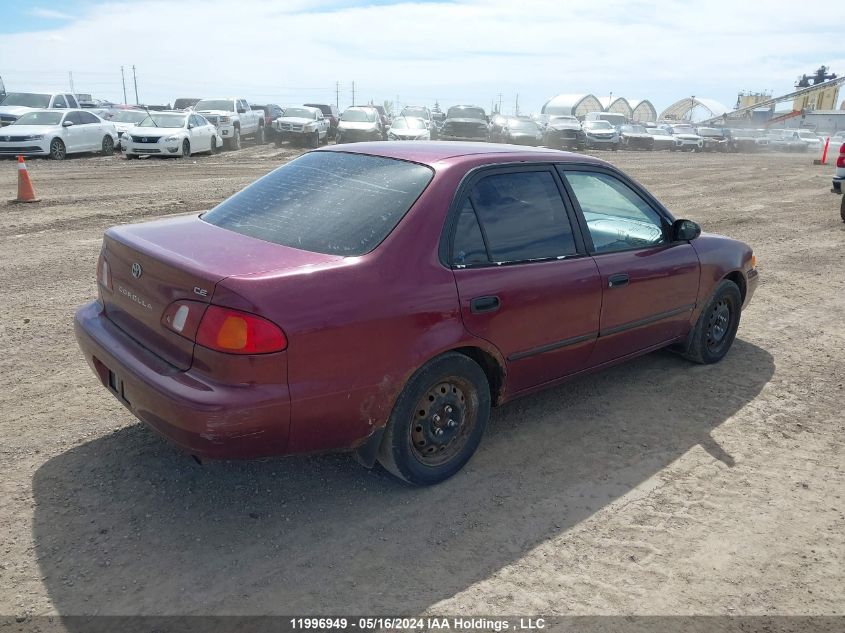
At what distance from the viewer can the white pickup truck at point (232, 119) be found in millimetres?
25447

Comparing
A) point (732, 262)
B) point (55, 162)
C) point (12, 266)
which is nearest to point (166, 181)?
point (55, 162)

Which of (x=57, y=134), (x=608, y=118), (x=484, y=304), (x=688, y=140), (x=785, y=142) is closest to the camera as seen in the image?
(x=484, y=304)

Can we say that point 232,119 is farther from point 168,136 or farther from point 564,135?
point 564,135

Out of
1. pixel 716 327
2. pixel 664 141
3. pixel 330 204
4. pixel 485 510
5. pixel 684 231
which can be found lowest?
pixel 485 510

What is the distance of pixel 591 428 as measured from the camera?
423cm

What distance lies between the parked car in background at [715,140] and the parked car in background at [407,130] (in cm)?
2065

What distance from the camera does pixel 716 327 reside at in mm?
5266

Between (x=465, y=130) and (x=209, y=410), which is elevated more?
(x=465, y=130)

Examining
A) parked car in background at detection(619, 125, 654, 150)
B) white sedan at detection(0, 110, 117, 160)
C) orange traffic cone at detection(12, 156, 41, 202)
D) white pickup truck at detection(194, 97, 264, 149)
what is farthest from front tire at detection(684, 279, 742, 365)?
parked car in background at detection(619, 125, 654, 150)

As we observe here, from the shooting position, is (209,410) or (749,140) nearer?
(209,410)

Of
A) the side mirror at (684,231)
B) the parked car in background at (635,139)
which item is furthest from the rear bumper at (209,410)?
the parked car in background at (635,139)

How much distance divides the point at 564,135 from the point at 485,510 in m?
29.5

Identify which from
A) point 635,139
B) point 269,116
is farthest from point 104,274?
point 635,139

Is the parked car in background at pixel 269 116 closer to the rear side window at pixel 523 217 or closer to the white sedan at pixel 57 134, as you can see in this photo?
the white sedan at pixel 57 134
